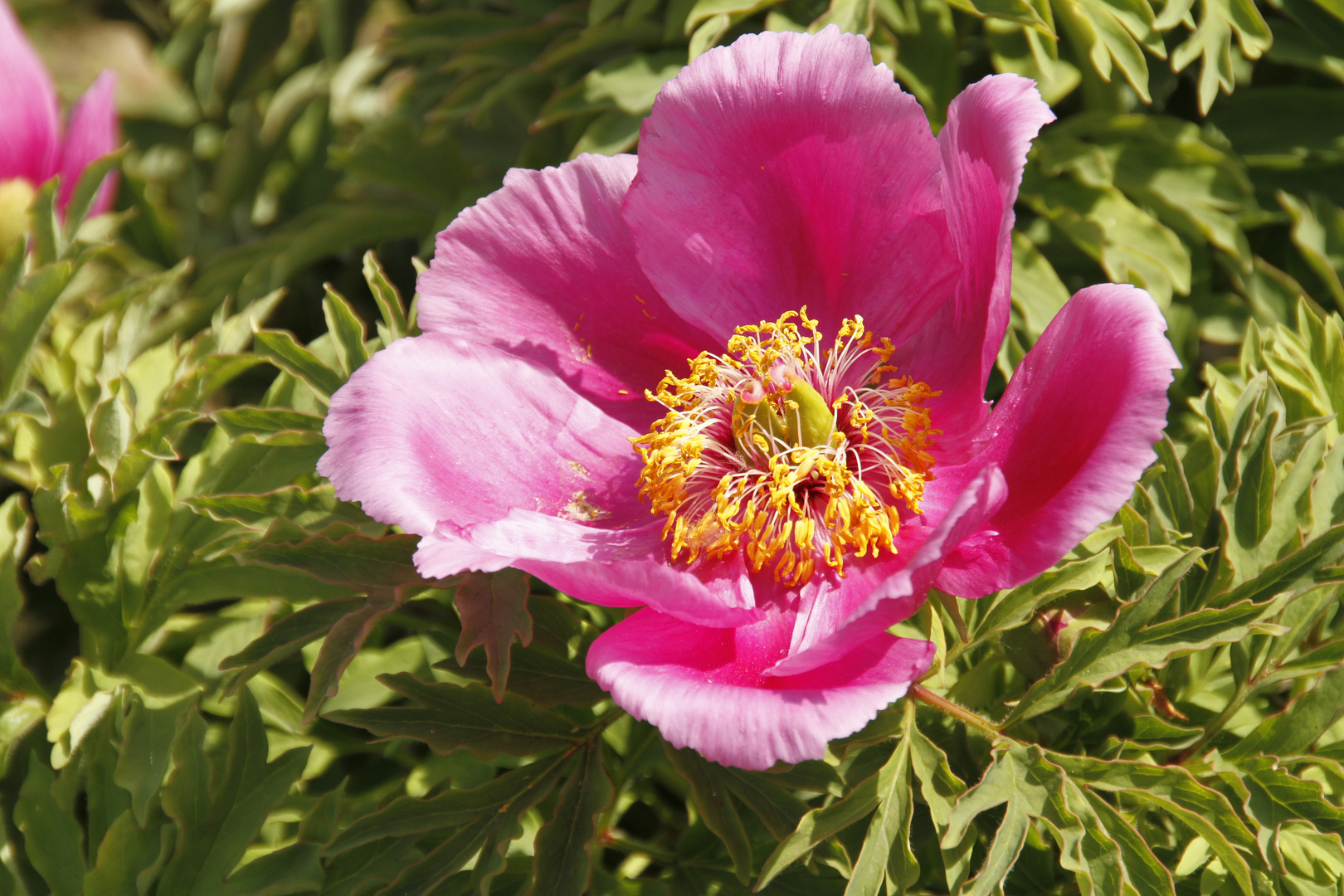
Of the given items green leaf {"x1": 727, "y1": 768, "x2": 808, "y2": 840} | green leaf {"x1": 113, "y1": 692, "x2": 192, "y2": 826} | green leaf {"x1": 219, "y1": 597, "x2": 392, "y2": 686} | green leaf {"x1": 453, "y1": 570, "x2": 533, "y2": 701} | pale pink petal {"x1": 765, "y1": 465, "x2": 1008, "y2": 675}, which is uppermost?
pale pink petal {"x1": 765, "y1": 465, "x2": 1008, "y2": 675}

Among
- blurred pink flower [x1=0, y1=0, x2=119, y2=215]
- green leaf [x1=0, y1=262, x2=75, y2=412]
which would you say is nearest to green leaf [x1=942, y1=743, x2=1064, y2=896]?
Answer: green leaf [x1=0, y1=262, x2=75, y2=412]

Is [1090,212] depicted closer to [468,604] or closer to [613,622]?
[613,622]

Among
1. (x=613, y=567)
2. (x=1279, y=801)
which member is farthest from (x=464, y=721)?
(x=1279, y=801)

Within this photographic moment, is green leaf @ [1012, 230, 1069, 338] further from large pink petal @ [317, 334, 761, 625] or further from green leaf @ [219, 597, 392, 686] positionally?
green leaf @ [219, 597, 392, 686]

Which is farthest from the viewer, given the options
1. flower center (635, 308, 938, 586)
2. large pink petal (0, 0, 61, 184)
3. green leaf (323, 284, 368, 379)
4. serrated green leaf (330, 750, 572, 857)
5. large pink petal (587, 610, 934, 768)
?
large pink petal (0, 0, 61, 184)

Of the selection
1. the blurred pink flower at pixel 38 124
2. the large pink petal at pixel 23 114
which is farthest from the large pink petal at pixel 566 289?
the large pink petal at pixel 23 114

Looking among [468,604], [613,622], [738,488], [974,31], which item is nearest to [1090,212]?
[974,31]
